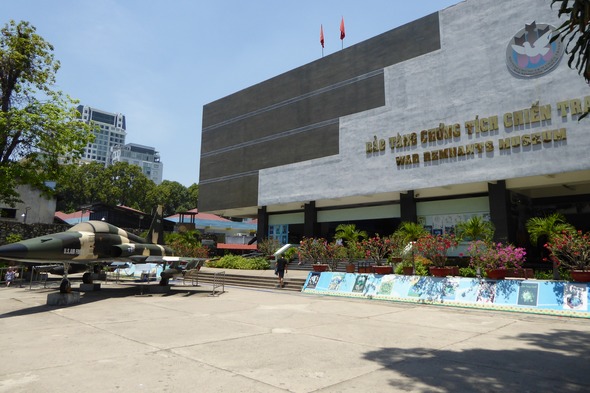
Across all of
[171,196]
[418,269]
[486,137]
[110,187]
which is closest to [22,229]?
[418,269]

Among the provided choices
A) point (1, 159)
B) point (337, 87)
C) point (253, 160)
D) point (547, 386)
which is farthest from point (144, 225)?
point (547, 386)

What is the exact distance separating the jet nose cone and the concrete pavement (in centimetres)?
195

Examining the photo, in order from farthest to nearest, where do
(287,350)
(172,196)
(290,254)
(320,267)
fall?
(172,196)
(290,254)
(320,267)
(287,350)

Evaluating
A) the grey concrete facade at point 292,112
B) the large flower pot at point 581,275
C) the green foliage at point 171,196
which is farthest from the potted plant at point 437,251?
the green foliage at point 171,196

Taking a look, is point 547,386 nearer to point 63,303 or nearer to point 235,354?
point 235,354

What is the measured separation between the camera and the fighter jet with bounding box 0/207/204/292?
13.5 meters

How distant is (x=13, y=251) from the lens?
12828 millimetres

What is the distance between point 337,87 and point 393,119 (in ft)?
23.0

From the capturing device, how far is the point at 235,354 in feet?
23.7

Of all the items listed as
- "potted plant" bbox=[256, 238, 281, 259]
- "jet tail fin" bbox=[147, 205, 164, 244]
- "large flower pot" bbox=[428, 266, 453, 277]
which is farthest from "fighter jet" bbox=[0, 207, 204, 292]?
"potted plant" bbox=[256, 238, 281, 259]

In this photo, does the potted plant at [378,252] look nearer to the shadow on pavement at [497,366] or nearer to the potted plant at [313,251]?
the potted plant at [313,251]

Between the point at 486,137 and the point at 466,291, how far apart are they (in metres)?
13.2

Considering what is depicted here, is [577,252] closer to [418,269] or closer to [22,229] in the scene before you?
[418,269]

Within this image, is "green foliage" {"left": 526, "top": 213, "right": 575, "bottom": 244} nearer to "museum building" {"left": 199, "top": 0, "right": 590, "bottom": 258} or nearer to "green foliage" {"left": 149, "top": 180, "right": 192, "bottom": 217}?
"museum building" {"left": 199, "top": 0, "right": 590, "bottom": 258}
